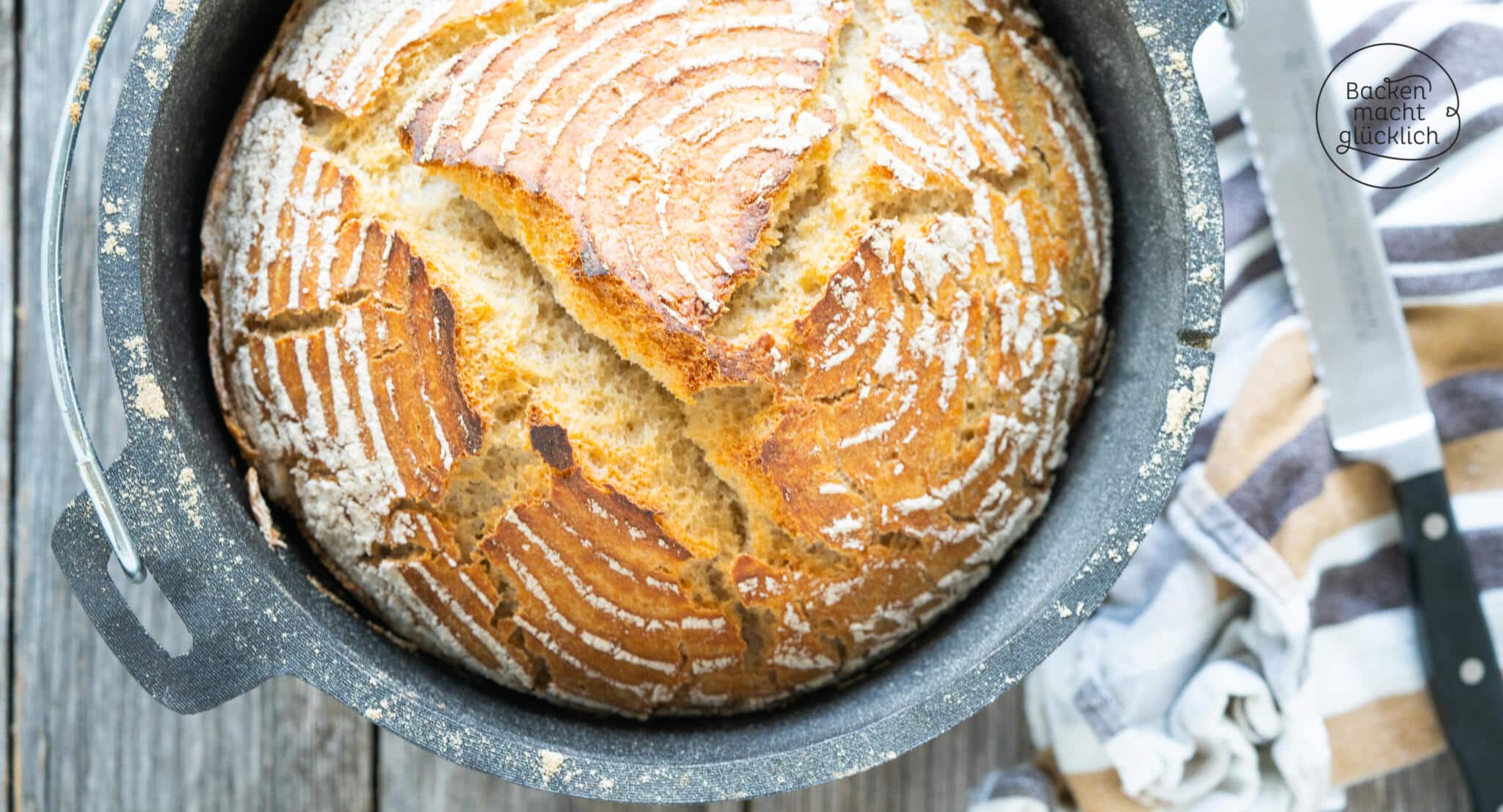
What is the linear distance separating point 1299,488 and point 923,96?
734 mm

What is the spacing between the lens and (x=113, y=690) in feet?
4.94

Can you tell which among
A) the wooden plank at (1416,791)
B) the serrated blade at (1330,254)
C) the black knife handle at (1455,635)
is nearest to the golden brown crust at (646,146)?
the serrated blade at (1330,254)

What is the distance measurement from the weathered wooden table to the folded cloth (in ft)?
2.22

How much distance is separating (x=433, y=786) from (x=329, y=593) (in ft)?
1.70

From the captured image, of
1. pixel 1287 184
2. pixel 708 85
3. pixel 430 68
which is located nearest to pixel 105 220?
pixel 430 68

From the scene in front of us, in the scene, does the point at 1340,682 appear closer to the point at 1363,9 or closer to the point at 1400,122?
the point at 1400,122

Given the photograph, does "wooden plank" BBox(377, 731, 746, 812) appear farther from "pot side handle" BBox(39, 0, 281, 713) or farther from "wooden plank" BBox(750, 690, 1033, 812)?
"pot side handle" BBox(39, 0, 281, 713)

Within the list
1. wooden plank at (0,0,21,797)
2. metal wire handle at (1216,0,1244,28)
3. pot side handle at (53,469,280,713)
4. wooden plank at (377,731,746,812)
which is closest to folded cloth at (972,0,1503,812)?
metal wire handle at (1216,0,1244,28)

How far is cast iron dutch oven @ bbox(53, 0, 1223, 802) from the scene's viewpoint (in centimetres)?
100

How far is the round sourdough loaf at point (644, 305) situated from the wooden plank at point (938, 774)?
49 centimetres

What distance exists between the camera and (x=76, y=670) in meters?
1.51

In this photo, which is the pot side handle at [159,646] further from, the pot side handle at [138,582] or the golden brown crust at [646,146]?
the golden brown crust at [646,146]

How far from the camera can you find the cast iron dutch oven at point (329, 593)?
1.00m

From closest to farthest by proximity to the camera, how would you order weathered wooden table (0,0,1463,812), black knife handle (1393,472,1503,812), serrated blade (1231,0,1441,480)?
serrated blade (1231,0,1441,480) → black knife handle (1393,472,1503,812) → weathered wooden table (0,0,1463,812)
